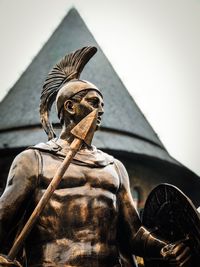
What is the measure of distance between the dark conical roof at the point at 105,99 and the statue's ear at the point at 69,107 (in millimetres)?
10969

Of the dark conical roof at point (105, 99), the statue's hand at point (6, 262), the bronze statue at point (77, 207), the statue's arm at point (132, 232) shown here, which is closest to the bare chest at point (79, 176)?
the bronze statue at point (77, 207)

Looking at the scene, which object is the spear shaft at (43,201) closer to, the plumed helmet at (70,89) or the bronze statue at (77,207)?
the bronze statue at (77,207)

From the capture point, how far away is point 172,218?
3.21 metres

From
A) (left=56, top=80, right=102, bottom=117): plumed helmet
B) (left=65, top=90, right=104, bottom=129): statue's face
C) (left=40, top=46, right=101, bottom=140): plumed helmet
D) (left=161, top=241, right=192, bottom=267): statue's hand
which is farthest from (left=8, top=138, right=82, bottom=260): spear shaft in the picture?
(left=161, top=241, right=192, bottom=267): statue's hand

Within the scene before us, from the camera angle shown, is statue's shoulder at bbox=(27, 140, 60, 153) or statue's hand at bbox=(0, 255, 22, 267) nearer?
statue's hand at bbox=(0, 255, 22, 267)

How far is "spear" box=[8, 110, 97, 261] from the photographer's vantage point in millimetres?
3020

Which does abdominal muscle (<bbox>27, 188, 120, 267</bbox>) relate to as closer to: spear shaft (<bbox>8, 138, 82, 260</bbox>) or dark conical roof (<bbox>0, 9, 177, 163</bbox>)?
spear shaft (<bbox>8, 138, 82, 260</bbox>)

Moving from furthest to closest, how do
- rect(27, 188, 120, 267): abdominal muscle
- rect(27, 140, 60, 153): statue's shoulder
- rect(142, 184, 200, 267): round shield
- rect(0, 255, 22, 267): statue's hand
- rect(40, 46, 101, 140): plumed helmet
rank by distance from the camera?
rect(40, 46, 101, 140): plumed helmet < rect(27, 140, 60, 153): statue's shoulder < rect(27, 188, 120, 267): abdominal muscle < rect(142, 184, 200, 267): round shield < rect(0, 255, 22, 267): statue's hand

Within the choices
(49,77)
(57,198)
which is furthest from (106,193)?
(49,77)

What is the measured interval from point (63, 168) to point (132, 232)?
71 centimetres

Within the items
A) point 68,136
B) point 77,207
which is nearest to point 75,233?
point 77,207

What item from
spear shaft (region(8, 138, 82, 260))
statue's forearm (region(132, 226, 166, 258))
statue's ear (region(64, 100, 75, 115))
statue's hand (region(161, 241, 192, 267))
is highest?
statue's ear (region(64, 100, 75, 115))

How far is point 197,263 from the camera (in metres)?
3.05

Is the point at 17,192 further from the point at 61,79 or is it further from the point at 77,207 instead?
the point at 61,79
